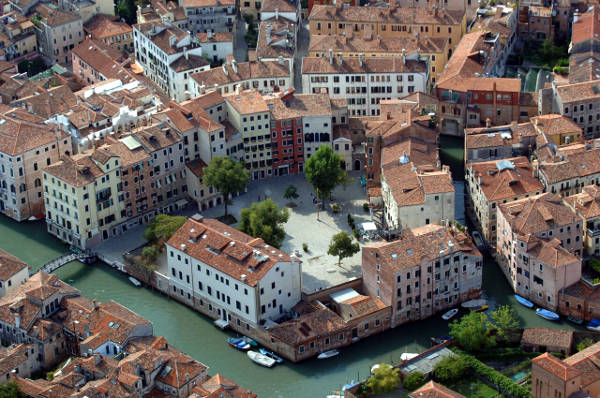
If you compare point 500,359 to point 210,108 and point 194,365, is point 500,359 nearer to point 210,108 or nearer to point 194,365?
point 194,365

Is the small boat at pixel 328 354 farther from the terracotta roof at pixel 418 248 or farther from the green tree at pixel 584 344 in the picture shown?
the green tree at pixel 584 344

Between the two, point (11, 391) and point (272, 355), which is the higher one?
point (11, 391)

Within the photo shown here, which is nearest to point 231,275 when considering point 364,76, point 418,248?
point 418,248

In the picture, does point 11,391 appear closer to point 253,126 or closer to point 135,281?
point 135,281

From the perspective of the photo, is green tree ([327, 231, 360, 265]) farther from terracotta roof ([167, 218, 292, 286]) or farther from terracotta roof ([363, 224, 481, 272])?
terracotta roof ([167, 218, 292, 286])

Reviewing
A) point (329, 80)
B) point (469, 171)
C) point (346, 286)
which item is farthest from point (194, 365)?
point (329, 80)
